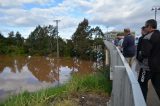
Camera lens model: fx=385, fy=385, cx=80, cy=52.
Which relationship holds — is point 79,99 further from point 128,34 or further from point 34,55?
point 34,55

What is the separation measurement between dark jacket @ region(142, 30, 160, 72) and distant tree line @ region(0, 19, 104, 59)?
7241 cm

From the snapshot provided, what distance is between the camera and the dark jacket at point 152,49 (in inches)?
276

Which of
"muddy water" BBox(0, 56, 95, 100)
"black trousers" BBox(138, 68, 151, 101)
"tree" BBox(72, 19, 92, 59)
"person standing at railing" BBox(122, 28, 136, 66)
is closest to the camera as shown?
"black trousers" BBox(138, 68, 151, 101)

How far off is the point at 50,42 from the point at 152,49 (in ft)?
301

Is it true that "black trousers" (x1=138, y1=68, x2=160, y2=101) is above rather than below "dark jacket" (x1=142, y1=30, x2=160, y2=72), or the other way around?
below

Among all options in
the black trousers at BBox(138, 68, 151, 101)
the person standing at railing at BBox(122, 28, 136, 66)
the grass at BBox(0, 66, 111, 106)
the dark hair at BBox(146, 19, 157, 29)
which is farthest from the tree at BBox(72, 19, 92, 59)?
the dark hair at BBox(146, 19, 157, 29)

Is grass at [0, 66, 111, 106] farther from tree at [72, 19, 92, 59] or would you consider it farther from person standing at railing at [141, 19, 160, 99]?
tree at [72, 19, 92, 59]

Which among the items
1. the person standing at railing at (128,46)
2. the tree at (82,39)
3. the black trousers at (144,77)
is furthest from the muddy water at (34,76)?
the black trousers at (144,77)

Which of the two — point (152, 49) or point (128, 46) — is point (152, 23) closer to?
point (152, 49)

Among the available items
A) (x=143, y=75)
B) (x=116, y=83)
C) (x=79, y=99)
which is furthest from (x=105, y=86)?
(x=116, y=83)

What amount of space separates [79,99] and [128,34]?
2854 millimetres

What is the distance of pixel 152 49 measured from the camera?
710 cm

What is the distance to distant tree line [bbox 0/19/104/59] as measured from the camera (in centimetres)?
8611

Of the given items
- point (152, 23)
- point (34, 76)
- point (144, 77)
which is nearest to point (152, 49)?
point (152, 23)
